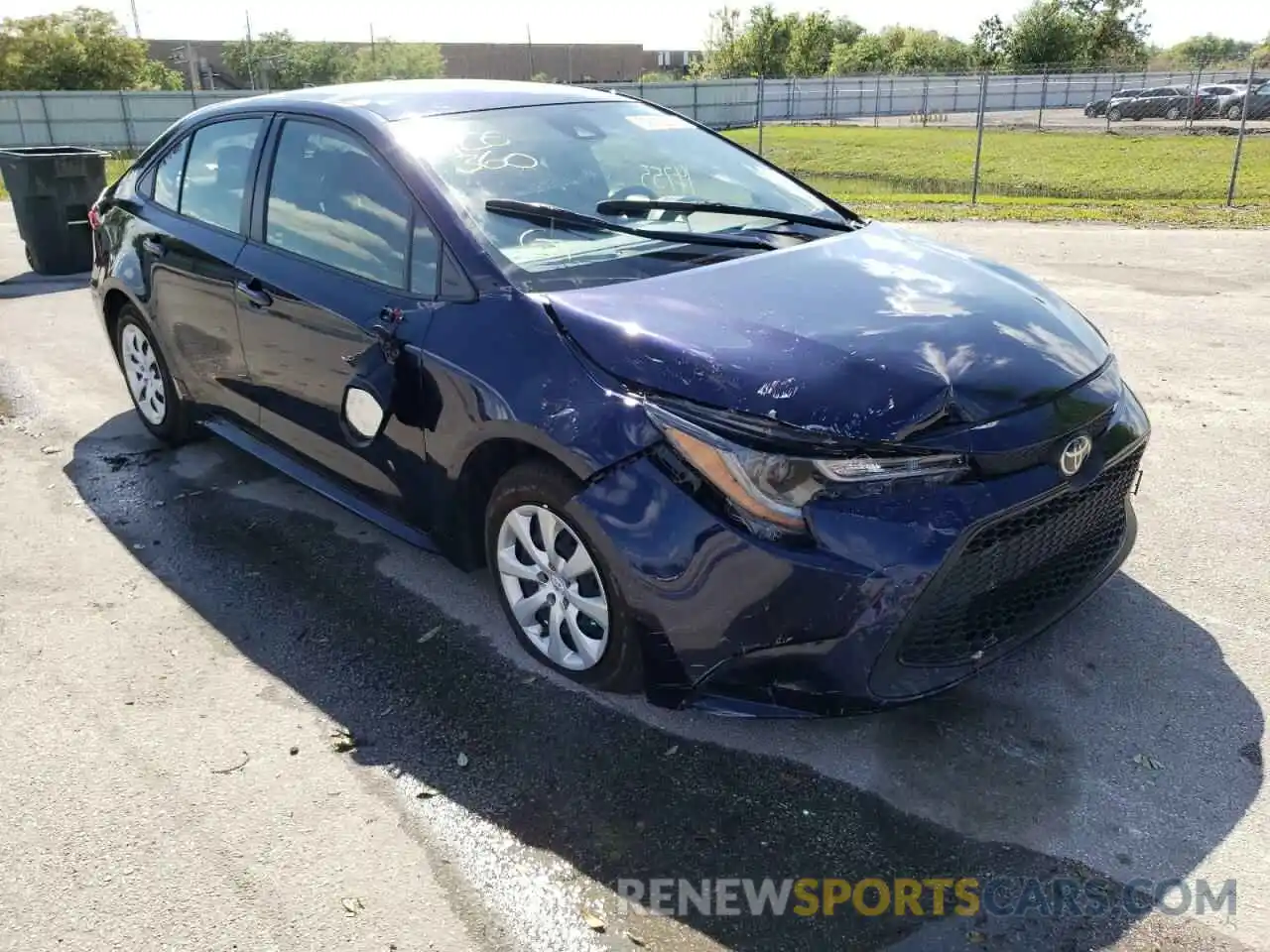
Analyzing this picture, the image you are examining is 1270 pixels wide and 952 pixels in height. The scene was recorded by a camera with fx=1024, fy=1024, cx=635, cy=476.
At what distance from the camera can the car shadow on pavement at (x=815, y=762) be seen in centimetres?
249

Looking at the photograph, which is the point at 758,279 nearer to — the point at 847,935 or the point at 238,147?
the point at 847,935

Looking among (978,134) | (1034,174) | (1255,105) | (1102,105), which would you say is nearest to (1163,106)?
(1255,105)

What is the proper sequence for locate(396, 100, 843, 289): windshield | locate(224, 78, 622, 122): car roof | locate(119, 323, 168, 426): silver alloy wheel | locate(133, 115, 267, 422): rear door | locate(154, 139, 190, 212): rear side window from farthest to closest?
1. locate(119, 323, 168, 426): silver alloy wheel
2. locate(154, 139, 190, 212): rear side window
3. locate(133, 115, 267, 422): rear door
4. locate(224, 78, 622, 122): car roof
5. locate(396, 100, 843, 289): windshield

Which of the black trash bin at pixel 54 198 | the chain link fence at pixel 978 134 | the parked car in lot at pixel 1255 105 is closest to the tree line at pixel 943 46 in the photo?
the chain link fence at pixel 978 134

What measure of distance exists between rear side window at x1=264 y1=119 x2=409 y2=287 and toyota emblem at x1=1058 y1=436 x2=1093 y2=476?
198 cm

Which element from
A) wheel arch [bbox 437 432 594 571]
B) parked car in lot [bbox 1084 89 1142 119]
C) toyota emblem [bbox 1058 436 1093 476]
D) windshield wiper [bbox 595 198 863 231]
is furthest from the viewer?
parked car in lot [bbox 1084 89 1142 119]

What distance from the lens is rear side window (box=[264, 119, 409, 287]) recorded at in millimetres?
3457

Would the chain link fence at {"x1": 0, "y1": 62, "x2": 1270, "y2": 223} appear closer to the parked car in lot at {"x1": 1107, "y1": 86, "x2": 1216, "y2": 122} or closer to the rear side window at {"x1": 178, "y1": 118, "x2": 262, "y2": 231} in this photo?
the parked car in lot at {"x1": 1107, "y1": 86, "x2": 1216, "y2": 122}

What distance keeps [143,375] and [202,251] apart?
1204 mm

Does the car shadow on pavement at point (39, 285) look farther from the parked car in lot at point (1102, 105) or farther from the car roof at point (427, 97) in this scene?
the parked car in lot at point (1102, 105)

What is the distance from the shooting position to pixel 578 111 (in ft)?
13.7

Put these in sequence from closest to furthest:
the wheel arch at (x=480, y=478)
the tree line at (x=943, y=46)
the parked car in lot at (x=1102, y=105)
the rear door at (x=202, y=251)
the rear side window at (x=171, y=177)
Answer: the wheel arch at (x=480, y=478) → the rear door at (x=202, y=251) → the rear side window at (x=171, y=177) → the parked car in lot at (x=1102, y=105) → the tree line at (x=943, y=46)

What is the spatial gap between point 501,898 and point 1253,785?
197 centimetres

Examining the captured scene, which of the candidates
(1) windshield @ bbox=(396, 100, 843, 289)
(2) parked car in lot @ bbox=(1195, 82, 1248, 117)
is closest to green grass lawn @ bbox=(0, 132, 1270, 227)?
(2) parked car in lot @ bbox=(1195, 82, 1248, 117)
